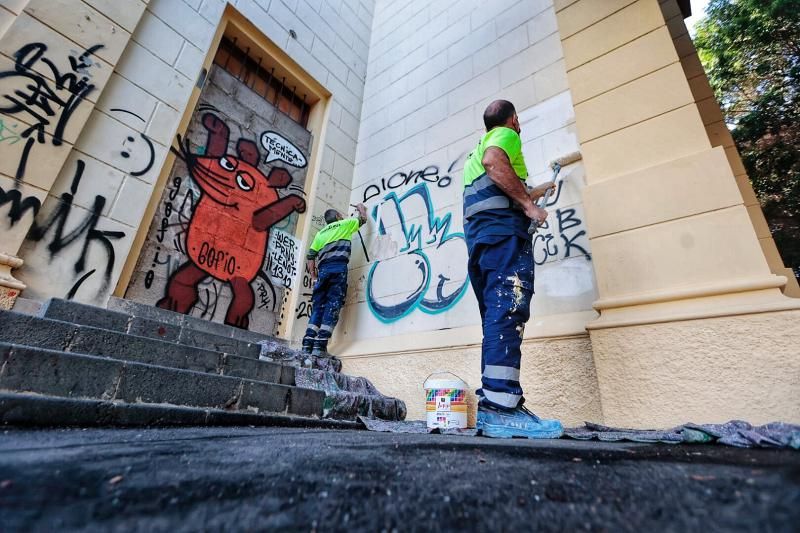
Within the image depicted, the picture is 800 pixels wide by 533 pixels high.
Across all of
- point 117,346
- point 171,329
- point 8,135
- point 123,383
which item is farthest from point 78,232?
point 123,383

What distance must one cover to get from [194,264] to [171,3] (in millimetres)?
2955

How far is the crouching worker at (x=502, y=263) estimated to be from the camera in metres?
1.69

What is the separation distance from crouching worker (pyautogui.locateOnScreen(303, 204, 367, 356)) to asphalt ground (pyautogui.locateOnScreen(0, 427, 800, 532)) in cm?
283

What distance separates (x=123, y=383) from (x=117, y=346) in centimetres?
49

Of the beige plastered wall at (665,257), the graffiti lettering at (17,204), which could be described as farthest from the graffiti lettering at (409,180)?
the graffiti lettering at (17,204)

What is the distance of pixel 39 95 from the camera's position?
2924 millimetres

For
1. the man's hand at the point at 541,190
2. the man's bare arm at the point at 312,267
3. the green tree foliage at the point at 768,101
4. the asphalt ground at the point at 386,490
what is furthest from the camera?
the green tree foliage at the point at 768,101

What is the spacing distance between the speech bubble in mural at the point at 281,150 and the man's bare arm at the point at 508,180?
366 cm

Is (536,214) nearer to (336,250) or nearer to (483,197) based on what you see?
(483,197)

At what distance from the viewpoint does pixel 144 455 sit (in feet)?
2.74

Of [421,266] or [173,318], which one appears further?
[421,266]

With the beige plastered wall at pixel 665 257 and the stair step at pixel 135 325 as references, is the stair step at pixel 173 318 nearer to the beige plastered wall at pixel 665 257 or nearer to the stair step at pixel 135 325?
the stair step at pixel 135 325

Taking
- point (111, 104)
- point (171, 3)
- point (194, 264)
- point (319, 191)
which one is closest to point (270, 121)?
point (319, 191)

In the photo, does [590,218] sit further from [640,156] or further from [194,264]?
[194,264]
